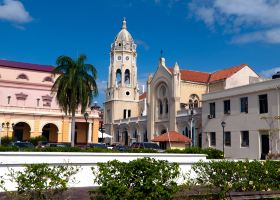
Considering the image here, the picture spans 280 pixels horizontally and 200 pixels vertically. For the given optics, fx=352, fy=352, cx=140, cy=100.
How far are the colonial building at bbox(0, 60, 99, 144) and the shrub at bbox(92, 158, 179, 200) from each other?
39.7 m

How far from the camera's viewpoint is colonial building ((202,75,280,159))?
33000 mm

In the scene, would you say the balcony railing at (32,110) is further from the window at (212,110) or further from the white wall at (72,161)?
the white wall at (72,161)

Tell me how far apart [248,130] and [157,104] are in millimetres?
23566

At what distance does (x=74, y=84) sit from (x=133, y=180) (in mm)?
23309

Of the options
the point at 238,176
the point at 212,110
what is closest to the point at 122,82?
the point at 212,110

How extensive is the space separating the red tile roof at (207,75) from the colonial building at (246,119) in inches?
427

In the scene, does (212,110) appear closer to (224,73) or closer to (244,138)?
(244,138)

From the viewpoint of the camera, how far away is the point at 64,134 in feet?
160

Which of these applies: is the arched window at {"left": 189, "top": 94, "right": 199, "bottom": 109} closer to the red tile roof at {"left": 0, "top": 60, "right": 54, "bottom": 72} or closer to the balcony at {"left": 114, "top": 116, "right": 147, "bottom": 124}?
the balcony at {"left": 114, "top": 116, "right": 147, "bottom": 124}

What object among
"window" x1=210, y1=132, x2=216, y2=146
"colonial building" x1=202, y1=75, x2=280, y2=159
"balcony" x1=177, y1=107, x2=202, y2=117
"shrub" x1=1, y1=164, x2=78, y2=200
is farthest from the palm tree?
"shrub" x1=1, y1=164, x2=78, y2=200

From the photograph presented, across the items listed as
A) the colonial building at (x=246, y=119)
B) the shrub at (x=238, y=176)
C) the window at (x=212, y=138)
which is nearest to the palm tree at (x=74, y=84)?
the colonial building at (x=246, y=119)

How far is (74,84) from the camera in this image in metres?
30.8

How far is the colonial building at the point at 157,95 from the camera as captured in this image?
49.6m

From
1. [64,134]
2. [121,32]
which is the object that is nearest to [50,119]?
[64,134]
